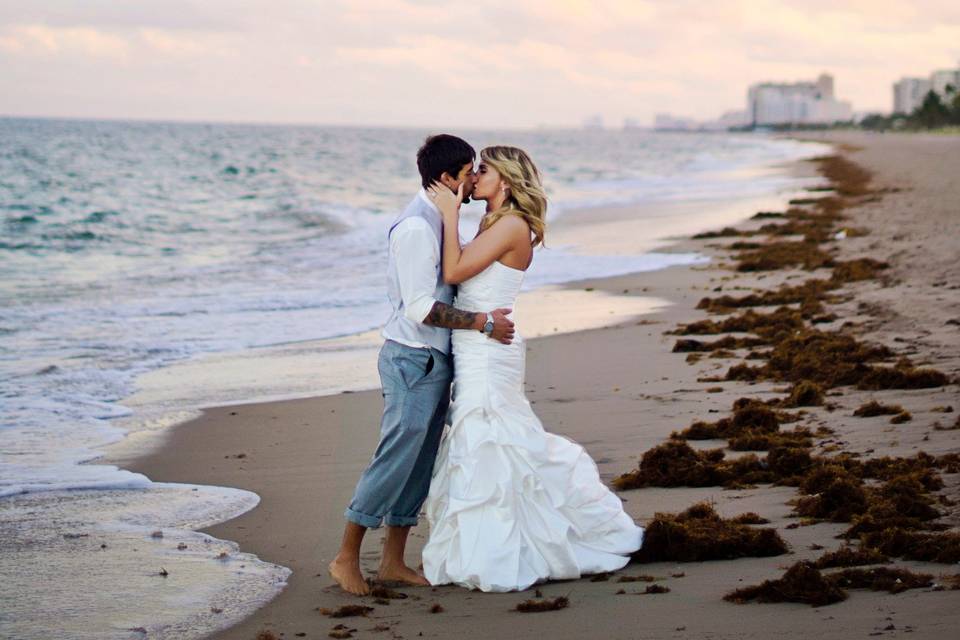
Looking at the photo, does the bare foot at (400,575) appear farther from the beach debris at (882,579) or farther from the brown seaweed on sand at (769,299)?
the brown seaweed on sand at (769,299)

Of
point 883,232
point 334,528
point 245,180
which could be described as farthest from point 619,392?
point 245,180

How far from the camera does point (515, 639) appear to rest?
3.71 m

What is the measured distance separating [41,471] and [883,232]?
14007 millimetres

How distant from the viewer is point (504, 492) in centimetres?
434

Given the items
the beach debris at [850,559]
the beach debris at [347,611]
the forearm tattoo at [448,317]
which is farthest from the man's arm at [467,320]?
the beach debris at [850,559]

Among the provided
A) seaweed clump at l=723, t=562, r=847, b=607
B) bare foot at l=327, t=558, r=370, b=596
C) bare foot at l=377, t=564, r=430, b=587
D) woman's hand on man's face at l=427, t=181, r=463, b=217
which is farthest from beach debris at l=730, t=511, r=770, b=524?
woman's hand on man's face at l=427, t=181, r=463, b=217

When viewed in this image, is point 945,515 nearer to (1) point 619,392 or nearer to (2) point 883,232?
(1) point 619,392

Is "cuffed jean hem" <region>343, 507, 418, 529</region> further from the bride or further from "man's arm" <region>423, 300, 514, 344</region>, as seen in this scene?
"man's arm" <region>423, 300, 514, 344</region>

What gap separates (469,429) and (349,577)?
72 cm

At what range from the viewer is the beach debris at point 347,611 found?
13.2 feet

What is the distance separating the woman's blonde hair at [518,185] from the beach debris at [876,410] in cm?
276

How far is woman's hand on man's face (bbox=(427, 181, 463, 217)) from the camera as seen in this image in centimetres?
436

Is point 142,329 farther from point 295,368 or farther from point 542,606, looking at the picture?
point 542,606

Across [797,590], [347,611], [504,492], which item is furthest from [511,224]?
[797,590]
